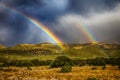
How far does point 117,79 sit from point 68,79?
21.5 ft

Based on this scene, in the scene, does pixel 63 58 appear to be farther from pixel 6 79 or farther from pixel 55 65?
pixel 6 79

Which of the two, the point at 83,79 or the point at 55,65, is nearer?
the point at 83,79

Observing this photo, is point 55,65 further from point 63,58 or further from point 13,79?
point 13,79

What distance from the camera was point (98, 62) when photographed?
74562 millimetres

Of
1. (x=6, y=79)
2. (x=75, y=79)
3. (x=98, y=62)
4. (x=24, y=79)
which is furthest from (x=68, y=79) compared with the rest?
(x=98, y=62)

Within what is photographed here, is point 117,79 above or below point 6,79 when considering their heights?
below

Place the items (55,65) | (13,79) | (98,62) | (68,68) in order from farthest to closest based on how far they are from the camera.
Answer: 1. (98,62)
2. (55,65)
3. (68,68)
4. (13,79)

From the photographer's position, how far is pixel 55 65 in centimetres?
6412

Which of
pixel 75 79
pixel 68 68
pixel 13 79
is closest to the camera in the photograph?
pixel 13 79

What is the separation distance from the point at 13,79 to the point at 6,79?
1.07m

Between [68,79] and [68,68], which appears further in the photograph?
[68,68]

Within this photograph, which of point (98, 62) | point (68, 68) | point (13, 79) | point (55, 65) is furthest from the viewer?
point (98, 62)

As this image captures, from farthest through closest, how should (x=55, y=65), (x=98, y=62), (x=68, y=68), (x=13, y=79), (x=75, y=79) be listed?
(x=98, y=62)
(x=55, y=65)
(x=68, y=68)
(x=75, y=79)
(x=13, y=79)

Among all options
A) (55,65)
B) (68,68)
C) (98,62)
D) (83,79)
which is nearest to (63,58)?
(55,65)
